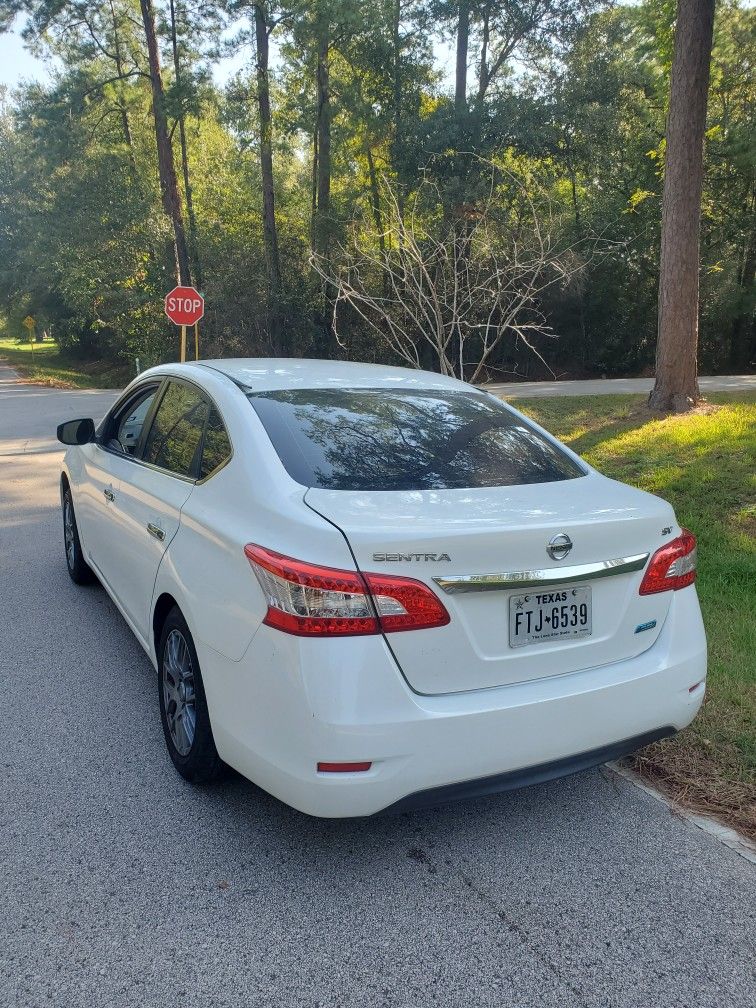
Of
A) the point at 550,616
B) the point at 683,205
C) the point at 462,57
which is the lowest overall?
the point at 550,616

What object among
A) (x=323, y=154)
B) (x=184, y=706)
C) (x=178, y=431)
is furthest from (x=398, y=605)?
(x=323, y=154)

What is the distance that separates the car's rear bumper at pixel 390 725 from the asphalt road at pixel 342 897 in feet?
1.16

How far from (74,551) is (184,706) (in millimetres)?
2986

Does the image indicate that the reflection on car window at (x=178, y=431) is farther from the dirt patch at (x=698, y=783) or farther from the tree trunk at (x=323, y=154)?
the tree trunk at (x=323, y=154)

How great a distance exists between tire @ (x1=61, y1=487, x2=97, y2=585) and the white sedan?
2.42m

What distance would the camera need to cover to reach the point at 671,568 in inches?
116

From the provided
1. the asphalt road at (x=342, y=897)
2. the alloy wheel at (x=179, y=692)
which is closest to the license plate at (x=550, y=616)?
the asphalt road at (x=342, y=897)

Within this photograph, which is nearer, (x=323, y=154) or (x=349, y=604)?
(x=349, y=604)

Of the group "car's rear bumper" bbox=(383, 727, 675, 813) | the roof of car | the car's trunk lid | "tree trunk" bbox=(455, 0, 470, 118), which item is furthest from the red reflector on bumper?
"tree trunk" bbox=(455, 0, 470, 118)

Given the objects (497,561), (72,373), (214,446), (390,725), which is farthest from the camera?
(72,373)

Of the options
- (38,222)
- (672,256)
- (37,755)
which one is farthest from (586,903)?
(38,222)

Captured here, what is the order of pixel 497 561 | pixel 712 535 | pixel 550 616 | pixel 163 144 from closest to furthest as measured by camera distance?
pixel 497 561 < pixel 550 616 < pixel 712 535 < pixel 163 144

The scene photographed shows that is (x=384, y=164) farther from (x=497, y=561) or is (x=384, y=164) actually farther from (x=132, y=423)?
(x=497, y=561)

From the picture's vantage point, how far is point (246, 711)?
2.65 metres
